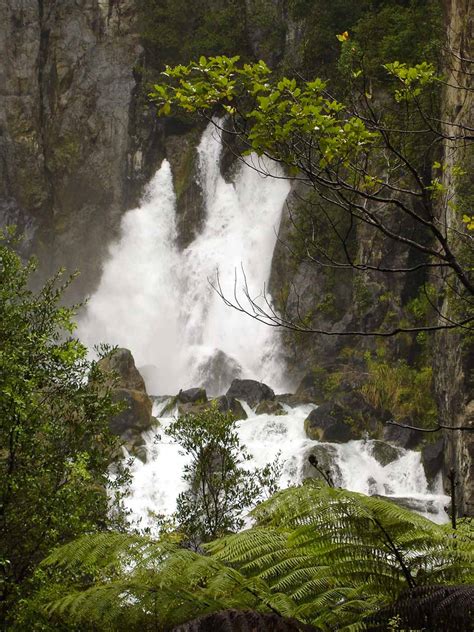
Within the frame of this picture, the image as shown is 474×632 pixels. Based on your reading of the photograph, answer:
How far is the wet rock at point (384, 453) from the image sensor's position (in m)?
18.2

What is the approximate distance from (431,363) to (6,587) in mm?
17114

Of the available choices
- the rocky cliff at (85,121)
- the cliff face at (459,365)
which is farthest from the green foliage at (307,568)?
the rocky cliff at (85,121)

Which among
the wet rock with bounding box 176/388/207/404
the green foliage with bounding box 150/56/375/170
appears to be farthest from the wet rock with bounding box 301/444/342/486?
the green foliage with bounding box 150/56/375/170

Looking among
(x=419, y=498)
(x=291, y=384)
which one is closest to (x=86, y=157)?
(x=291, y=384)

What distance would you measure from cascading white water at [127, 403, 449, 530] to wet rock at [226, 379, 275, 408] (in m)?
1.38

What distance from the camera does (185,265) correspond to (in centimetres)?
3384

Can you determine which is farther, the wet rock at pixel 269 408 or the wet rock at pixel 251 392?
the wet rock at pixel 251 392

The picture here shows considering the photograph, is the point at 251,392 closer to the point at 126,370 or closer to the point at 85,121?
the point at 126,370

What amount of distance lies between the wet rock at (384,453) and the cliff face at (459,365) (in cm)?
172

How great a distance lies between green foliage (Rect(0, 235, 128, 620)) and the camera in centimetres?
546

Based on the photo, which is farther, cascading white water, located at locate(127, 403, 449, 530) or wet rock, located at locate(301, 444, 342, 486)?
wet rock, located at locate(301, 444, 342, 486)

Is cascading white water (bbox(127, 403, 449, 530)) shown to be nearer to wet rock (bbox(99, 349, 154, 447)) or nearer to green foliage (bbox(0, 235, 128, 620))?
wet rock (bbox(99, 349, 154, 447))

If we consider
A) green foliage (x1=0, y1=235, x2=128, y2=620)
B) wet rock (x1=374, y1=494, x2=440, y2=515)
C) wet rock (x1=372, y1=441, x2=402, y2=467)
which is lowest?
green foliage (x1=0, y1=235, x2=128, y2=620)

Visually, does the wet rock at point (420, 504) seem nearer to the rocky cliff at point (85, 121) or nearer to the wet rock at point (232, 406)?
the wet rock at point (232, 406)
